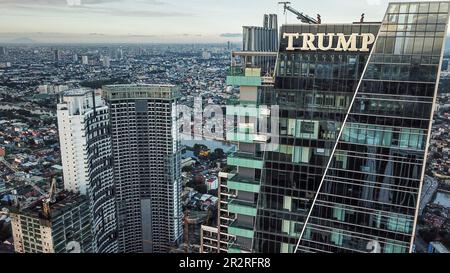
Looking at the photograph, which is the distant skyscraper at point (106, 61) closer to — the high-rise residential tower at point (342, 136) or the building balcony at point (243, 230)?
the high-rise residential tower at point (342, 136)

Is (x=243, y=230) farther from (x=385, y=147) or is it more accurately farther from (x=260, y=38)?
(x=260, y=38)

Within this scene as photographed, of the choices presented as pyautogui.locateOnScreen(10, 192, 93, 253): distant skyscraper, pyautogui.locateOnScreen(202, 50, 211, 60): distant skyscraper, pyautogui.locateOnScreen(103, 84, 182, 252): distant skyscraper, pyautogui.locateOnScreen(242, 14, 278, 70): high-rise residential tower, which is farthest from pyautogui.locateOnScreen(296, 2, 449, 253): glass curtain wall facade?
pyautogui.locateOnScreen(103, 84, 182, 252): distant skyscraper

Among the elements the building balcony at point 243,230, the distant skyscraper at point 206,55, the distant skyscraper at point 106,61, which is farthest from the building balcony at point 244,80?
the distant skyscraper at point 106,61

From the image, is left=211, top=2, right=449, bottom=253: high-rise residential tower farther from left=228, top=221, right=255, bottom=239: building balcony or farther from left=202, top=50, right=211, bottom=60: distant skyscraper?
left=202, top=50, right=211, bottom=60: distant skyscraper

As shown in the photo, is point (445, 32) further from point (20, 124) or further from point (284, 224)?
point (20, 124)

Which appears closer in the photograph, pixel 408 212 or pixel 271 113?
pixel 408 212

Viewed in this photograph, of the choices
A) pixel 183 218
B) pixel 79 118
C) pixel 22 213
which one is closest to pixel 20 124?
pixel 79 118

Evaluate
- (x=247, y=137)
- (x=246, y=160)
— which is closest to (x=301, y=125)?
(x=247, y=137)
